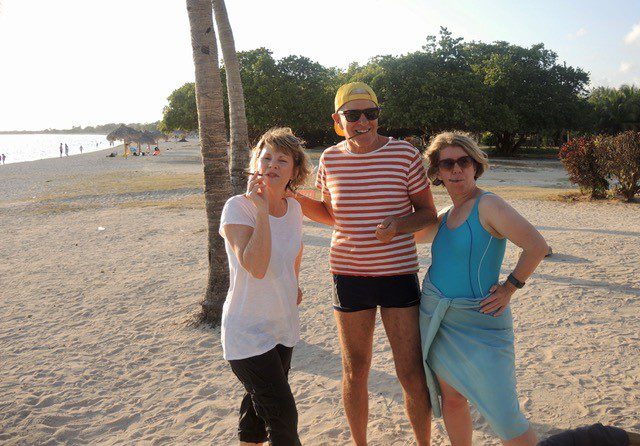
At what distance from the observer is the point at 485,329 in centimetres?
259

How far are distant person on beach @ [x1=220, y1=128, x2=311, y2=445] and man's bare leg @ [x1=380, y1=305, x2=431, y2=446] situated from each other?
56 centimetres

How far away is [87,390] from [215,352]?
4.00 ft

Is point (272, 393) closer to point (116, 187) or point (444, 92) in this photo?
point (116, 187)

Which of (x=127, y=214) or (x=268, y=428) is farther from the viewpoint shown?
(x=127, y=214)

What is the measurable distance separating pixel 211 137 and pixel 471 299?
152 inches

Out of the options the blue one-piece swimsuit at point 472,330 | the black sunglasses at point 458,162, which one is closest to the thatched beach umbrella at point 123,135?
the black sunglasses at point 458,162

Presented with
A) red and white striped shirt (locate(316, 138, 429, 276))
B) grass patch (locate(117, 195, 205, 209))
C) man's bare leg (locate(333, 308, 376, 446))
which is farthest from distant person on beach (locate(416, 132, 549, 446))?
grass patch (locate(117, 195, 205, 209))

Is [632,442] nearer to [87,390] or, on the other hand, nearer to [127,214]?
[87,390]

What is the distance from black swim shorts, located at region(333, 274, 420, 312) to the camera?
285 cm

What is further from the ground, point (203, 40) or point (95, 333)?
point (203, 40)

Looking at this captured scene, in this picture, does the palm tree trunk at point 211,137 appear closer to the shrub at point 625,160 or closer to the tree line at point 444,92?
the shrub at point 625,160

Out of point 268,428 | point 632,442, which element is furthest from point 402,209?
point 632,442

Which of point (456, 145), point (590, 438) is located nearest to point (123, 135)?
point (456, 145)

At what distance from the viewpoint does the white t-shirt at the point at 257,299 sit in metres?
2.50
